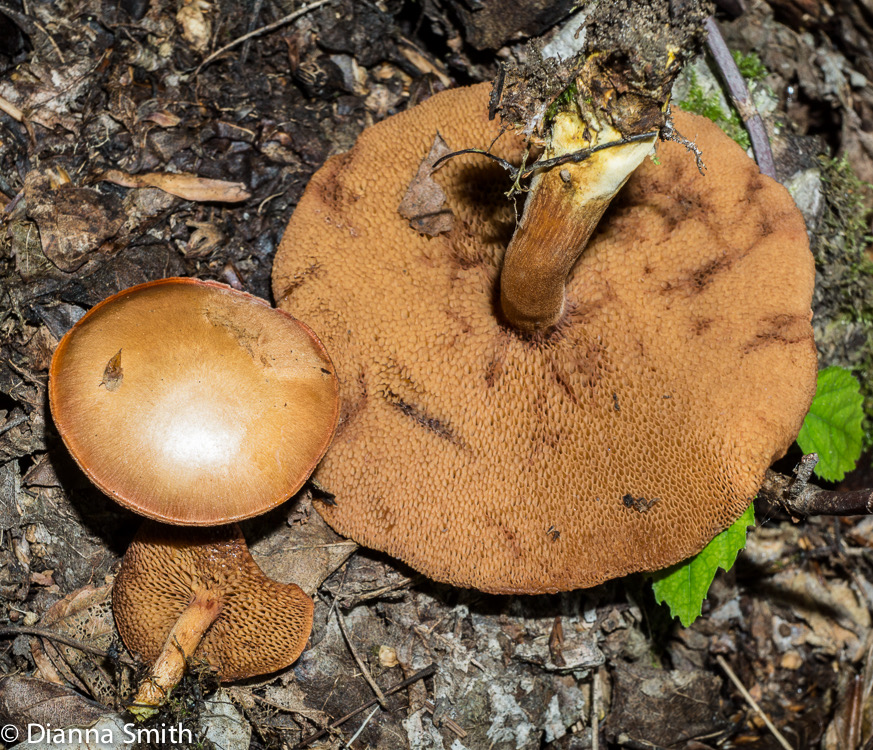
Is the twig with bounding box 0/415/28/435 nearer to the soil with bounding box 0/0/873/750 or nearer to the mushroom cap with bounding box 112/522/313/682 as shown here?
the soil with bounding box 0/0/873/750

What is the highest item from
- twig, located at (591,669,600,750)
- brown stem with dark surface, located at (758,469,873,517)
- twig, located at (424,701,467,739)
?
brown stem with dark surface, located at (758,469,873,517)

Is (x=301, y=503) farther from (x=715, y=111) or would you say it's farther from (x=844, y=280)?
(x=844, y=280)

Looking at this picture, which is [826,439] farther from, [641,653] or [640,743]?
[640,743]

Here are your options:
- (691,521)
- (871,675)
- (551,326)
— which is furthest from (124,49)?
(871,675)

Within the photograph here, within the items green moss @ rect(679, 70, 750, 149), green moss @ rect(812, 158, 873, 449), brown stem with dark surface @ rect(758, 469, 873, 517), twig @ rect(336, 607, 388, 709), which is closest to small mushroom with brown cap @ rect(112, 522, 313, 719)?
twig @ rect(336, 607, 388, 709)

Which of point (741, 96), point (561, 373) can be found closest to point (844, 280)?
point (741, 96)

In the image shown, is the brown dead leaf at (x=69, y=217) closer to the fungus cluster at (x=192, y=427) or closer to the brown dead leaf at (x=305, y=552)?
the fungus cluster at (x=192, y=427)
